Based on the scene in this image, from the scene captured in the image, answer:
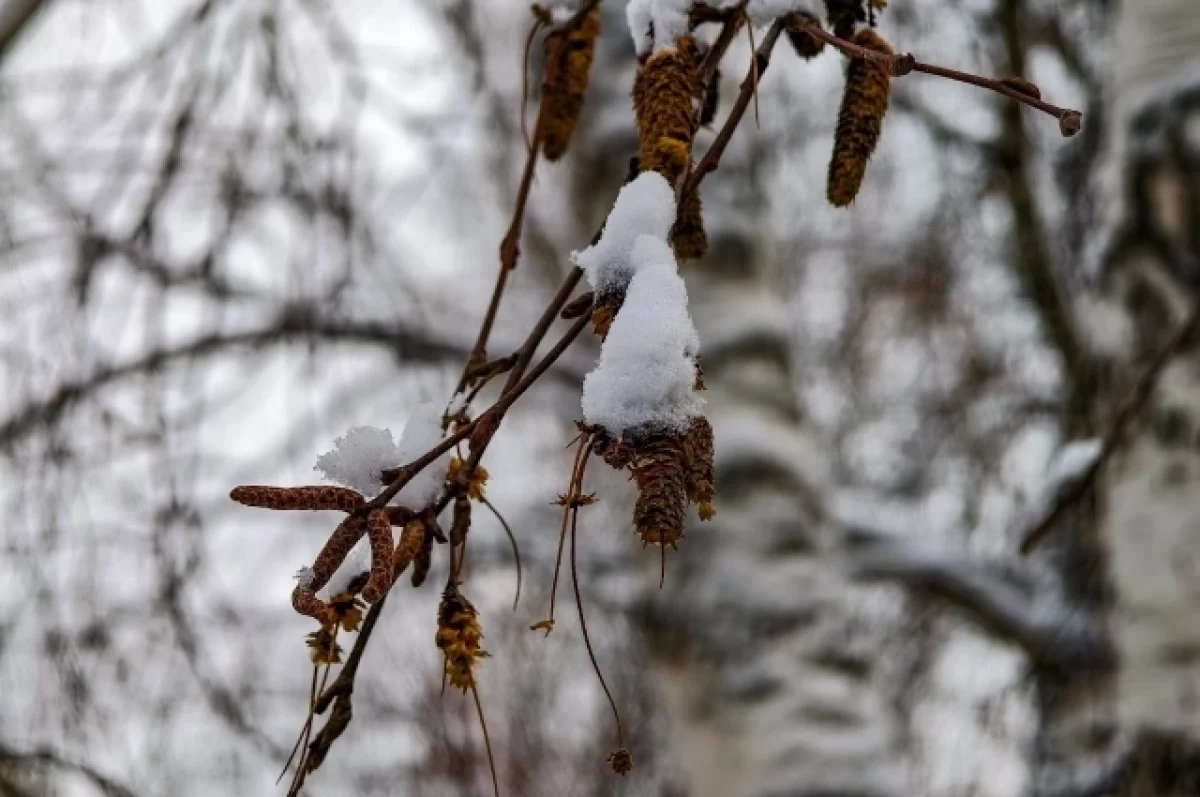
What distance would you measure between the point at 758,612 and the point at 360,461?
915mm

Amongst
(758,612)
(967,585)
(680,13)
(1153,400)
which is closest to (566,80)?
(680,13)

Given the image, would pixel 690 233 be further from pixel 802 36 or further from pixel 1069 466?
pixel 1069 466

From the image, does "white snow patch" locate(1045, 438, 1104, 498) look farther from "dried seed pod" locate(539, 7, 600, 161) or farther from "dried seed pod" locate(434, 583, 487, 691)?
"dried seed pod" locate(434, 583, 487, 691)

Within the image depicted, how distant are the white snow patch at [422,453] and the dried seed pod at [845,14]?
275mm

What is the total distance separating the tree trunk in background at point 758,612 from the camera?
4.20ft

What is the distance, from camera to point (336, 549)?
1.44 ft

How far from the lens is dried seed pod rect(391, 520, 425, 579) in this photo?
17.9 inches

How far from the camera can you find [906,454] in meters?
3.96

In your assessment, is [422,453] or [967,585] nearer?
[422,453]

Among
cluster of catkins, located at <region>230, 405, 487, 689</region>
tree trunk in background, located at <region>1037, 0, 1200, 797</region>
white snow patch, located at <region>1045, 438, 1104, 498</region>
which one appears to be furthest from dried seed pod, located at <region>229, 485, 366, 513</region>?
white snow patch, located at <region>1045, 438, 1104, 498</region>

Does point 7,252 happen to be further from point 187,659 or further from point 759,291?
point 759,291

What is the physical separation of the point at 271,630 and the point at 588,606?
75cm

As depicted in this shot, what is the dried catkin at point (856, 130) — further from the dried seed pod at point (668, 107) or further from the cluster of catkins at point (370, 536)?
the cluster of catkins at point (370, 536)

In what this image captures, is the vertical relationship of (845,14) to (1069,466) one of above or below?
below
